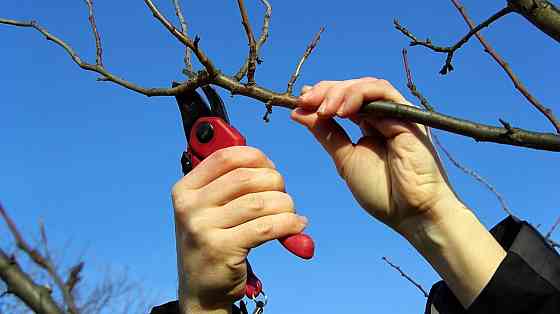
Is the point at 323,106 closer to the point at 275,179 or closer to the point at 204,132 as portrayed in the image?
the point at 275,179

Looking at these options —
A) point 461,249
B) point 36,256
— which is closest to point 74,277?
point 36,256

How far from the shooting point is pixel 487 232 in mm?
1955

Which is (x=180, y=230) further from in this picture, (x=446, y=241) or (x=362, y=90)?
(x=446, y=241)

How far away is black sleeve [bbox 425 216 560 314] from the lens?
1.85 meters

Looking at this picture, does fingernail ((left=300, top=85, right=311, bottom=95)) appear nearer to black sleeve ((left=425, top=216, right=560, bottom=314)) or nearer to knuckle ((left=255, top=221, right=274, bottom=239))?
knuckle ((left=255, top=221, right=274, bottom=239))

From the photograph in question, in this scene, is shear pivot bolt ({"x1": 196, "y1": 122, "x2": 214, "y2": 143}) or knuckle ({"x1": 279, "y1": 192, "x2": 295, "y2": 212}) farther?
shear pivot bolt ({"x1": 196, "y1": 122, "x2": 214, "y2": 143})

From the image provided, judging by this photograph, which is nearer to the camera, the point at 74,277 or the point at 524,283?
the point at 74,277

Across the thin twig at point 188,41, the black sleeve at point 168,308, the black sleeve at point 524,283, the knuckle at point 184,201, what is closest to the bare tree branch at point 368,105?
the thin twig at point 188,41

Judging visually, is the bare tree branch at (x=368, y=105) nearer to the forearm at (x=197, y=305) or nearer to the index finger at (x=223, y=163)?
the index finger at (x=223, y=163)

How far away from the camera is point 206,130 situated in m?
1.94

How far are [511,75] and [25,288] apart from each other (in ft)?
5.00

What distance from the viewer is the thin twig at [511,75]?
5.82ft

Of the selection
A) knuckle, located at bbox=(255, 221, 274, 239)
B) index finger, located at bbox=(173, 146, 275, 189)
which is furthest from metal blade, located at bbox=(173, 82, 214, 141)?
knuckle, located at bbox=(255, 221, 274, 239)

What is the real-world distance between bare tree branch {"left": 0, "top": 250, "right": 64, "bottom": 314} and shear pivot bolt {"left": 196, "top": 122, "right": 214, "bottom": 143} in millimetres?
936
